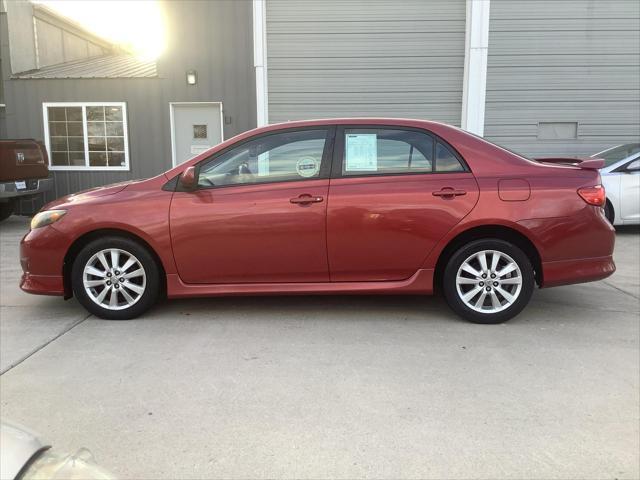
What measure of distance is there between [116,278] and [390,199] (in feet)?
7.70

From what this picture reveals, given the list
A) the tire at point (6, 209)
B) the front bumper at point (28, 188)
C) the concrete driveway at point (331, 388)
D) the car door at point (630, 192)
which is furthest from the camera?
the tire at point (6, 209)

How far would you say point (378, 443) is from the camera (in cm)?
281

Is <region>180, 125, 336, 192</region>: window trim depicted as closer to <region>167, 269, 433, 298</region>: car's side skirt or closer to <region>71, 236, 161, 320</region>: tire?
<region>71, 236, 161, 320</region>: tire

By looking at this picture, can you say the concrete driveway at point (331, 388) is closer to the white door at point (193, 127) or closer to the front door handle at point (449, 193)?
the front door handle at point (449, 193)

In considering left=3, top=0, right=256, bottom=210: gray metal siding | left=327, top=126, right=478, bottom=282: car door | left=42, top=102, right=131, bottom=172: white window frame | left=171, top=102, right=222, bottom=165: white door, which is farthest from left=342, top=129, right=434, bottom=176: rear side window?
left=42, top=102, right=131, bottom=172: white window frame

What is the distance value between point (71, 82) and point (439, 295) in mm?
9648

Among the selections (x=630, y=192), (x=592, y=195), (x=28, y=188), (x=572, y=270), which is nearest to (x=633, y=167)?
(x=630, y=192)

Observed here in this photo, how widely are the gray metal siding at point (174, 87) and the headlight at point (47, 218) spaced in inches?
284

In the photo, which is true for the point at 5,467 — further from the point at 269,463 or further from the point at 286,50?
the point at 286,50

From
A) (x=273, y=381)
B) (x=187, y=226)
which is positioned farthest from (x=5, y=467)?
(x=187, y=226)

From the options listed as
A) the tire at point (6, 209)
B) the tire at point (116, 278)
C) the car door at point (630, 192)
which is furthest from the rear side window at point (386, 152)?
the tire at point (6, 209)

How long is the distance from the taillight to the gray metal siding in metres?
8.24

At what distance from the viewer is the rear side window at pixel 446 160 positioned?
4.56 metres

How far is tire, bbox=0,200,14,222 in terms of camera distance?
1070cm
